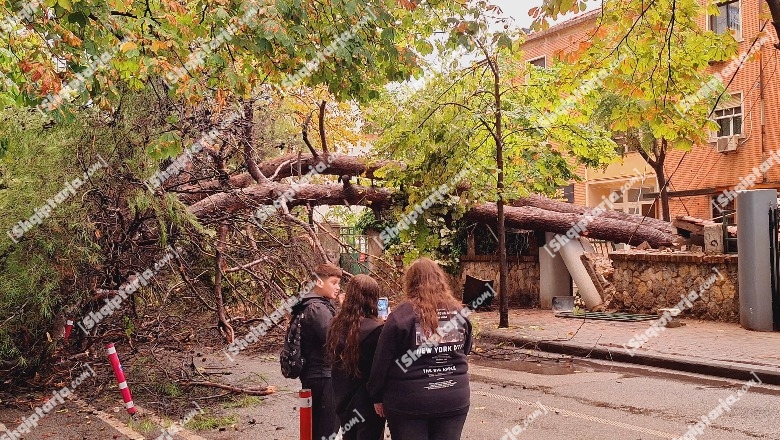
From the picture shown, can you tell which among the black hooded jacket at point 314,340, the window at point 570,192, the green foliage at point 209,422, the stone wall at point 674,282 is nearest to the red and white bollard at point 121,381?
the green foliage at point 209,422

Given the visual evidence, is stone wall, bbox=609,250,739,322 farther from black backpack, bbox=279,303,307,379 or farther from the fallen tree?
black backpack, bbox=279,303,307,379

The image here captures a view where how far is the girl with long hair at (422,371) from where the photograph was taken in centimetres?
397

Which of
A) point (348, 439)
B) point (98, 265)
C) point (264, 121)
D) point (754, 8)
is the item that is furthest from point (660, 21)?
point (754, 8)

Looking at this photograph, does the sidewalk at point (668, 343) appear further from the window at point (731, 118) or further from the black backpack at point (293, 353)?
the window at point (731, 118)

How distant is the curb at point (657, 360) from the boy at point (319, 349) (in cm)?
643

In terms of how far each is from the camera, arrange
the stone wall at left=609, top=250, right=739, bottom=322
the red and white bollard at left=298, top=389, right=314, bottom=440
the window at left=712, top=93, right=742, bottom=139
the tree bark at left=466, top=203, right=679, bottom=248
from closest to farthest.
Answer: the red and white bollard at left=298, top=389, right=314, bottom=440 < the stone wall at left=609, top=250, right=739, bottom=322 < the tree bark at left=466, top=203, right=679, bottom=248 < the window at left=712, top=93, right=742, bottom=139

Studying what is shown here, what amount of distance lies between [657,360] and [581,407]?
327 centimetres

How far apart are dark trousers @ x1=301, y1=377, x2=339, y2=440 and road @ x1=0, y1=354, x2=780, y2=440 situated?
156cm

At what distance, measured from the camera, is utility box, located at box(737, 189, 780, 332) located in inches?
468

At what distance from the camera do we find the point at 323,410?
201 inches

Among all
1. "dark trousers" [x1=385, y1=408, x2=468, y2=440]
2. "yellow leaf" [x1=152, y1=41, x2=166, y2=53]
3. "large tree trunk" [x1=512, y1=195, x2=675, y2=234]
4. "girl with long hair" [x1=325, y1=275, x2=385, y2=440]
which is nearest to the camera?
"dark trousers" [x1=385, y1=408, x2=468, y2=440]

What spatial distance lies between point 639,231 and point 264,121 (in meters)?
9.32

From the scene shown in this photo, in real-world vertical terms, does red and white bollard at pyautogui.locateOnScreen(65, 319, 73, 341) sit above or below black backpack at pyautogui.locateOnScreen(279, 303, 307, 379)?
below

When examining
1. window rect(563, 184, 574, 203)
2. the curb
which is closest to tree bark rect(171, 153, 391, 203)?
the curb
